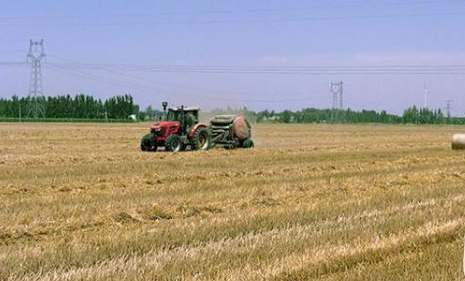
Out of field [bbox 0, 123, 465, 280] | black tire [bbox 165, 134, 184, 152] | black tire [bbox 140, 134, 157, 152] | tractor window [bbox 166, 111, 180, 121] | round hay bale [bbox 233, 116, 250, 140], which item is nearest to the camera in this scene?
field [bbox 0, 123, 465, 280]

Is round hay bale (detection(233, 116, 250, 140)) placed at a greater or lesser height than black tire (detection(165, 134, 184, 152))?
greater

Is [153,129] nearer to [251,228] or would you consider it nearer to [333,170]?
[333,170]

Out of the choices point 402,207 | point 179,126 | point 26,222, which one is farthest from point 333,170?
point 26,222

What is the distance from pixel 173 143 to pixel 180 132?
35.8 inches

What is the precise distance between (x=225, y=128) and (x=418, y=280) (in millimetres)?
20108

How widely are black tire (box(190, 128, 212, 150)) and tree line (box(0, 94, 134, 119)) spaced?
9168cm

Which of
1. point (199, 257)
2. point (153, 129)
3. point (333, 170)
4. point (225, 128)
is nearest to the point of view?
point (199, 257)

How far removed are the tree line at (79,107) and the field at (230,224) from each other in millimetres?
102045

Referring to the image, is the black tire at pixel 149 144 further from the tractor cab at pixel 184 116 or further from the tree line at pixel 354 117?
the tree line at pixel 354 117

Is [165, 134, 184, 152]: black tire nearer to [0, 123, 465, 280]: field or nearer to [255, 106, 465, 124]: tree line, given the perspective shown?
[0, 123, 465, 280]: field

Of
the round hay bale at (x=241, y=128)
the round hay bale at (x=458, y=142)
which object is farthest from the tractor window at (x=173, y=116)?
the round hay bale at (x=458, y=142)

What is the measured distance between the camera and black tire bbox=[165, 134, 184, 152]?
75.8 ft

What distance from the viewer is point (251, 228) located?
8.38m

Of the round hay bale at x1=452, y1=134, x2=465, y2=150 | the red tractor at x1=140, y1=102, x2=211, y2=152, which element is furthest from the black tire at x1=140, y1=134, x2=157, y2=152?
the round hay bale at x1=452, y1=134, x2=465, y2=150
